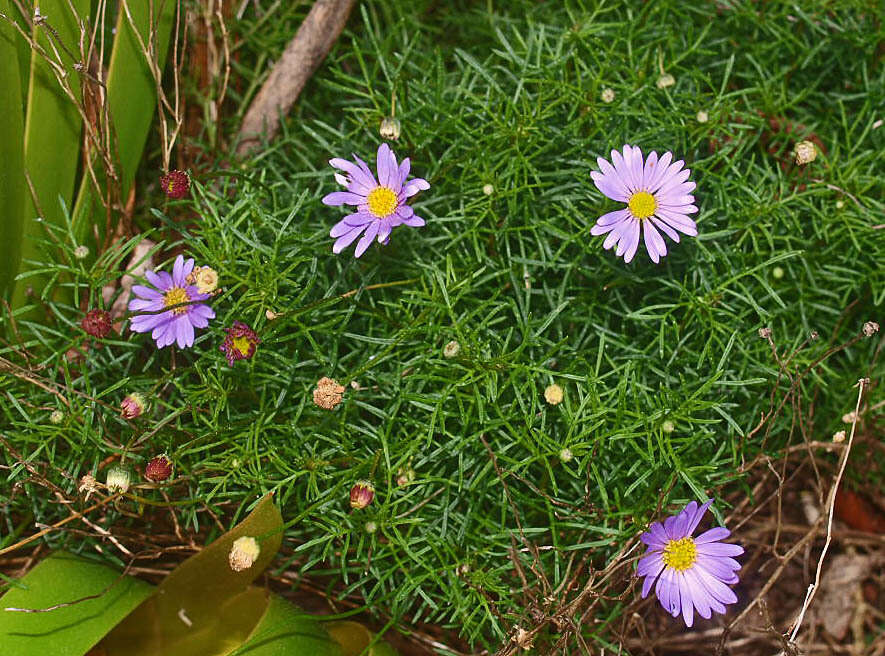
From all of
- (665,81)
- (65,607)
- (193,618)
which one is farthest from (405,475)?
(665,81)

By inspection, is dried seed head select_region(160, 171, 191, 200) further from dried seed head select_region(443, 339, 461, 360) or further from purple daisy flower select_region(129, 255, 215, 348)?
dried seed head select_region(443, 339, 461, 360)

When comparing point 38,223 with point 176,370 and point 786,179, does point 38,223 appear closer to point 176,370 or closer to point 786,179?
point 176,370

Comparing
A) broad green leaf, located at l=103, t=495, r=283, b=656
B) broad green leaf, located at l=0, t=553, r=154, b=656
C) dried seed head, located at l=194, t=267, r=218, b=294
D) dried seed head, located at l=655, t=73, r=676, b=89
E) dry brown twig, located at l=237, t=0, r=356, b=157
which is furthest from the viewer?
dry brown twig, located at l=237, t=0, r=356, b=157

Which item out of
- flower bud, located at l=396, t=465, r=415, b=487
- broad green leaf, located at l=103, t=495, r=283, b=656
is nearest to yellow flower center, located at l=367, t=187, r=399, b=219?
flower bud, located at l=396, t=465, r=415, b=487

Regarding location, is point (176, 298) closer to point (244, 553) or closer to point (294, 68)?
point (244, 553)

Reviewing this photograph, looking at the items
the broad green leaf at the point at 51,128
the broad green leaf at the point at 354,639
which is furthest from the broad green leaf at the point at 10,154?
the broad green leaf at the point at 354,639

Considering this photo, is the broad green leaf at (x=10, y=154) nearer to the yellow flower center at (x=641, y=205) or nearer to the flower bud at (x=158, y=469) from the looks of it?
the flower bud at (x=158, y=469)
